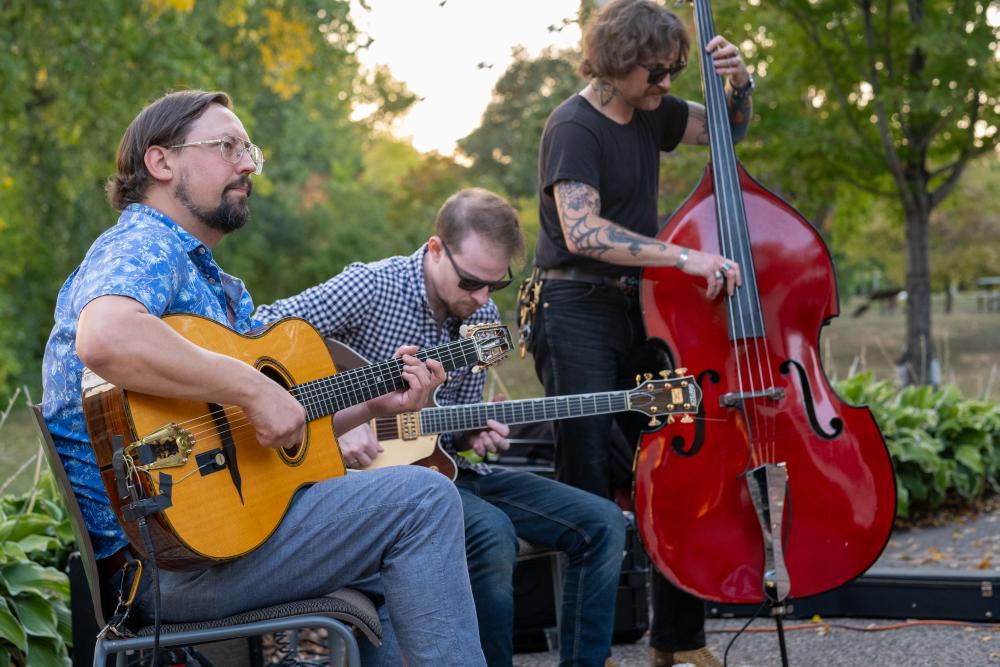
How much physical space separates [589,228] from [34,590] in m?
2.09

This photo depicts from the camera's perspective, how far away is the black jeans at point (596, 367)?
3699 mm

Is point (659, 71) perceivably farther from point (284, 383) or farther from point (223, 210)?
point (284, 383)

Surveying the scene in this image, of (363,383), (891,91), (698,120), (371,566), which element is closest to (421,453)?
(363,383)

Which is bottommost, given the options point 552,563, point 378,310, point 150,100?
point 552,563

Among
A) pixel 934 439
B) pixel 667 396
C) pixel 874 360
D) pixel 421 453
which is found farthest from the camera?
pixel 874 360

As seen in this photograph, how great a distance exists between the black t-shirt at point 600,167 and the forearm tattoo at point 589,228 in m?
0.04

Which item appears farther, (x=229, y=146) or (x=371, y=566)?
(x=229, y=146)

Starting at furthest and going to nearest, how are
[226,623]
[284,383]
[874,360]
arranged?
[874,360]
[284,383]
[226,623]

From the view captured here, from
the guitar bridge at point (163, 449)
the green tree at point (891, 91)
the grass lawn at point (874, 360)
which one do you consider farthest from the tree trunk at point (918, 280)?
the guitar bridge at point (163, 449)

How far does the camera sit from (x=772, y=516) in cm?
328

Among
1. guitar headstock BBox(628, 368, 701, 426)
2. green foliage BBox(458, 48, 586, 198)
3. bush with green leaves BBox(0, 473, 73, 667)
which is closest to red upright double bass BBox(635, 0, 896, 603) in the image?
guitar headstock BBox(628, 368, 701, 426)

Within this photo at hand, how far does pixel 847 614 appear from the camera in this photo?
468cm

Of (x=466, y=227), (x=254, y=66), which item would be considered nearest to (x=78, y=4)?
(x=254, y=66)

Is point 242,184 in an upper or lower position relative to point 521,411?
upper
